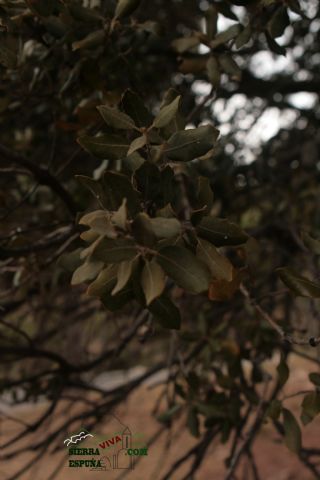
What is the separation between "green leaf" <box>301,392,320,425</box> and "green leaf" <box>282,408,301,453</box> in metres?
0.18

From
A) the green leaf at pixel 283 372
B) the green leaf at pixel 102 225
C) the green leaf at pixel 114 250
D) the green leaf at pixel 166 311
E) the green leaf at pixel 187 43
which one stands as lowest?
the green leaf at pixel 283 372

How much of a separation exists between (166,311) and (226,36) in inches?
30.3

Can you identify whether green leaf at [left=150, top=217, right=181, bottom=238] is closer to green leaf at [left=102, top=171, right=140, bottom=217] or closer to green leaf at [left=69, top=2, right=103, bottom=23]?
green leaf at [left=102, top=171, right=140, bottom=217]

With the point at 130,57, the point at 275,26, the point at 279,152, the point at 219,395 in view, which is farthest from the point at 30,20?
the point at 279,152

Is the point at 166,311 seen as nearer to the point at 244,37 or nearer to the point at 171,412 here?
the point at 244,37

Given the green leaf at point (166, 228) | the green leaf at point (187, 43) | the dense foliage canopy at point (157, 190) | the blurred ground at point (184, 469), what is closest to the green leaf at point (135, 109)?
the dense foliage canopy at point (157, 190)

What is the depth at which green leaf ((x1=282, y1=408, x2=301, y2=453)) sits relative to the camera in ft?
4.31

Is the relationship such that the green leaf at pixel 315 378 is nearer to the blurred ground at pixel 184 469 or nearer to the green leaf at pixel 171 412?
the green leaf at pixel 171 412

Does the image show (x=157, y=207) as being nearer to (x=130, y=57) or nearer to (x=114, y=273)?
(x=114, y=273)

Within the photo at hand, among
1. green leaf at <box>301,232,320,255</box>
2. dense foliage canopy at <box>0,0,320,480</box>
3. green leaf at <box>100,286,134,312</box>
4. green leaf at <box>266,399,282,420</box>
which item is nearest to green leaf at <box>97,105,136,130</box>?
dense foliage canopy at <box>0,0,320,480</box>

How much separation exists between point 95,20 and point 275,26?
1.31ft

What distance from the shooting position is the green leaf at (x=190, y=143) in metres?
0.90

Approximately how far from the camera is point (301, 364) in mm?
8703

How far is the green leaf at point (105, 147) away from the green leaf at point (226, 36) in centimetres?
59
